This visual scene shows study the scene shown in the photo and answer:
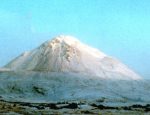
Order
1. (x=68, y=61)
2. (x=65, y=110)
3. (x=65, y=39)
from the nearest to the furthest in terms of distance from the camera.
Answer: (x=65, y=110)
(x=68, y=61)
(x=65, y=39)

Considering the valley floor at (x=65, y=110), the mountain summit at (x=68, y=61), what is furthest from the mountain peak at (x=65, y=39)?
the valley floor at (x=65, y=110)

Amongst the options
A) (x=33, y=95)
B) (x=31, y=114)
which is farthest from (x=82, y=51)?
(x=31, y=114)

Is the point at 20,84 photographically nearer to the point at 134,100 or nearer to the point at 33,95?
the point at 33,95

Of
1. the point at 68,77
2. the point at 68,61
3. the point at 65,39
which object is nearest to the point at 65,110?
the point at 68,77

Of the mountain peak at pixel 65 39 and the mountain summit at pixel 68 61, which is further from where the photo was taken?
the mountain peak at pixel 65 39

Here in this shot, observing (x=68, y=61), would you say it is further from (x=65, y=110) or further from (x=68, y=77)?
(x=65, y=110)

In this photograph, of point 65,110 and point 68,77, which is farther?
point 68,77

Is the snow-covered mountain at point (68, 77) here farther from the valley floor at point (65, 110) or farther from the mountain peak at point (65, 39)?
the valley floor at point (65, 110)

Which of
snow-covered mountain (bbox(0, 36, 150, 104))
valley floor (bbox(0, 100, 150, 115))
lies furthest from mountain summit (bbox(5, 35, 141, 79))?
valley floor (bbox(0, 100, 150, 115))
